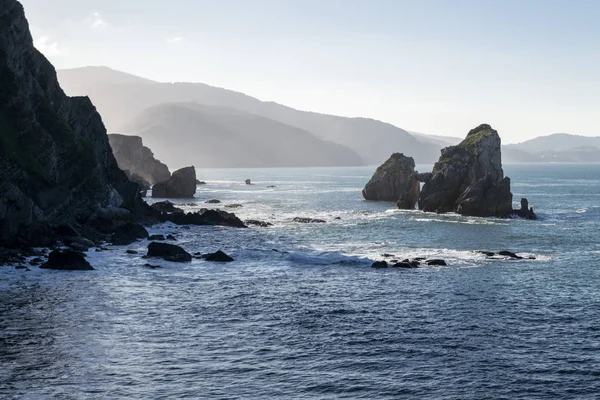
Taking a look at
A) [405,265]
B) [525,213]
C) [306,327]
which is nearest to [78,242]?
[405,265]

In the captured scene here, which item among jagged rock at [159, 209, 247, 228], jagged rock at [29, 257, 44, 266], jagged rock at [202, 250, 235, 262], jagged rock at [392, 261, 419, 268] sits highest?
jagged rock at [159, 209, 247, 228]

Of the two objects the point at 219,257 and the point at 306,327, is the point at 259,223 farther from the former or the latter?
the point at 306,327

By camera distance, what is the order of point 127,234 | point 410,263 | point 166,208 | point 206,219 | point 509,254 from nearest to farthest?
point 410,263
point 509,254
point 127,234
point 206,219
point 166,208

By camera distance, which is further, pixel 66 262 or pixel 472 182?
pixel 472 182

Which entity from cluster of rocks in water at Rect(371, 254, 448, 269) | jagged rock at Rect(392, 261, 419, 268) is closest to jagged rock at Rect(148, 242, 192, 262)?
cluster of rocks in water at Rect(371, 254, 448, 269)

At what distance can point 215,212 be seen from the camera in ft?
323

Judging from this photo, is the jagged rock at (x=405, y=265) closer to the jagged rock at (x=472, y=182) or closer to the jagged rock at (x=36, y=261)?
the jagged rock at (x=36, y=261)

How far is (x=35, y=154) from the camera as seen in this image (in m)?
69.2

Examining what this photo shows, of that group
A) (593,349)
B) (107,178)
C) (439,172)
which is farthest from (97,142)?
(593,349)

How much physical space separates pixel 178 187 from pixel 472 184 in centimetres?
7541

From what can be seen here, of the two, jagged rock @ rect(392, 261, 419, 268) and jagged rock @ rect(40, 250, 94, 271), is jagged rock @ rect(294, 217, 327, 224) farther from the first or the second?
jagged rock @ rect(40, 250, 94, 271)

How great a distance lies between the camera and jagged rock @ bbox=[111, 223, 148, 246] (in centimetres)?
7235

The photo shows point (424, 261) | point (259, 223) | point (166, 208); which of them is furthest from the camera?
point (166, 208)

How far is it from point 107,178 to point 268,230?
83.2 feet
